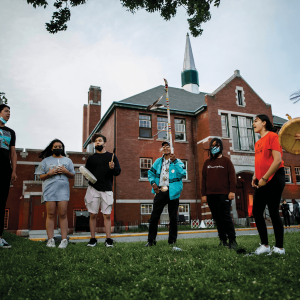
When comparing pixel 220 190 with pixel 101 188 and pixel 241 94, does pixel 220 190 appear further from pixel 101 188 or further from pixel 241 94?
pixel 241 94

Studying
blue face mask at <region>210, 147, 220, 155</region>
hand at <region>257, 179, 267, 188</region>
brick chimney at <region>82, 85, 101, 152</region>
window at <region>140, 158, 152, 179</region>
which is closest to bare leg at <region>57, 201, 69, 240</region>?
blue face mask at <region>210, 147, 220, 155</region>

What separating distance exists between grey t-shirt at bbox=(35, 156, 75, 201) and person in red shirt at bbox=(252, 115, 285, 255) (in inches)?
139

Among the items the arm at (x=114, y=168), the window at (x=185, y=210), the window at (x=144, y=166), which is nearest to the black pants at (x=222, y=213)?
the arm at (x=114, y=168)

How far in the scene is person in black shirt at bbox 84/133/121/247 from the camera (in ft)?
18.9

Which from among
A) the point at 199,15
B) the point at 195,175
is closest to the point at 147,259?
the point at 199,15

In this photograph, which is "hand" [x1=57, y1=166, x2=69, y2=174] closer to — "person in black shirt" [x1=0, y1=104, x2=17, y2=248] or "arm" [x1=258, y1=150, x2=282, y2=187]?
"person in black shirt" [x1=0, y1=104, x2=17, y2=248]

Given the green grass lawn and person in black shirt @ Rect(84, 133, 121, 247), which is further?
person in black shirt @ Rect(84, 133, 121, 247)

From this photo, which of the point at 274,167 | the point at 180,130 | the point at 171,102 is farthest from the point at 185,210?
the point at 274,167

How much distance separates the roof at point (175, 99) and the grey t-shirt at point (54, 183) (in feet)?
58.1

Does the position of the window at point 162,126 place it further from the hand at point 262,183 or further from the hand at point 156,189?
the hand at point 262,183

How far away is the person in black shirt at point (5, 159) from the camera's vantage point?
4.97 metres

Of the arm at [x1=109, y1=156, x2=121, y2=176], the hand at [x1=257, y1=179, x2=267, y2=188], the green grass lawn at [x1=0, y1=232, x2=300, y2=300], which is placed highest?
the arm at [x1=109, y1=156, x2=121, y2=176]

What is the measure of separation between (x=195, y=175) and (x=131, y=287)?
69.2 ft

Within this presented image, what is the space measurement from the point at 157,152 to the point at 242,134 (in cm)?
760
